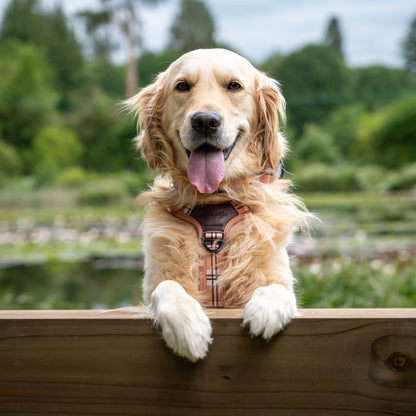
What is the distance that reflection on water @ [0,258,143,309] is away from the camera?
4641mm

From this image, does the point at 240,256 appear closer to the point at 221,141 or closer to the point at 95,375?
A: the point at 221,141

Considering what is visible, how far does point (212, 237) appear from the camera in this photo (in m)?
1.71

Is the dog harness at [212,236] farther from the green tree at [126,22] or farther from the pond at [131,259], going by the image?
the green tree at [126,22]

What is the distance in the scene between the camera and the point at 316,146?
2155 cm

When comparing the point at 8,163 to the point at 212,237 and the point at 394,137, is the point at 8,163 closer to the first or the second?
the point at 394,137

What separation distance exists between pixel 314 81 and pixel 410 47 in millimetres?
7144

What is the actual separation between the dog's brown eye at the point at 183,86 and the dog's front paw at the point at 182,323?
868 millimetres

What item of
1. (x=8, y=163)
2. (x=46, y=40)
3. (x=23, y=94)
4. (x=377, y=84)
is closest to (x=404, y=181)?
(x=377, y=84)

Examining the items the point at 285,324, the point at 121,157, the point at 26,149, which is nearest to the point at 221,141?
the point at 285,324

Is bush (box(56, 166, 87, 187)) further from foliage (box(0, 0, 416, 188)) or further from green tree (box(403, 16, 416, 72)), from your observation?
green tree (box(403, 16, 416, 72))

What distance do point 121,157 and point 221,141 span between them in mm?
17571

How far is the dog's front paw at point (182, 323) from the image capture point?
3.86 ft

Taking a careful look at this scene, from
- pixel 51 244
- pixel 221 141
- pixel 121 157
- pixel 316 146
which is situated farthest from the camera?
pixel 316 146

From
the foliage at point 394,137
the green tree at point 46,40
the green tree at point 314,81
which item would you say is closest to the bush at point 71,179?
the green tree at point 46,40
